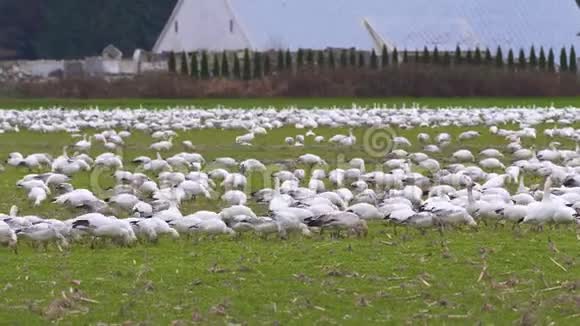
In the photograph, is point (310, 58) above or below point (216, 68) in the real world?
above

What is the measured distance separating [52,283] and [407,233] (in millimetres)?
3963

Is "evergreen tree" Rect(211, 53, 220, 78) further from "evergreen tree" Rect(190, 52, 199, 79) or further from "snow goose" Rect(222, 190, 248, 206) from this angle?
"snow goose" Rect(222, 190, 248, 206)

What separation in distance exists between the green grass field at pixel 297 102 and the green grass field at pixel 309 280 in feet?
113

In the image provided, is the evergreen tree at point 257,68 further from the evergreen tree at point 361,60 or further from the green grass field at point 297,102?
the green grass field at point 297,102

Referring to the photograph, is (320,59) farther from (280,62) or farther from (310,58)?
(280,62)

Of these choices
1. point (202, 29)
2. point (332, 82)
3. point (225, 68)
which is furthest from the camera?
point (202, 29)

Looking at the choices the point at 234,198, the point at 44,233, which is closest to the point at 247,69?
the point at 234,198

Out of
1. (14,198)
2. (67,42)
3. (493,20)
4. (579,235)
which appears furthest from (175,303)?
(67,42)

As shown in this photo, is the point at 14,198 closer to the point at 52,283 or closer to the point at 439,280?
the point at 52,283

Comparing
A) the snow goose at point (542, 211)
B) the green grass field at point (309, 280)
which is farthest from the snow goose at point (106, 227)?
the snow goose at point (542, 211)

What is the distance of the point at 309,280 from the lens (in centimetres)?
1074

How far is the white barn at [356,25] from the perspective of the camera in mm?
71812

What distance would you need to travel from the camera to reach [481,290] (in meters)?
10.3

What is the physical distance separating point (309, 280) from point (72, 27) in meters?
81.5
